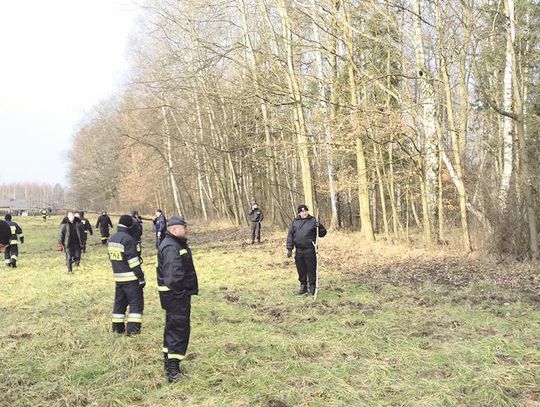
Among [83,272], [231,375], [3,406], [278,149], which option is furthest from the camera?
[278,149]

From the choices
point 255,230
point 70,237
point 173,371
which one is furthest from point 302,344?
point 255,230

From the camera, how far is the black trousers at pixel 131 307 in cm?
750

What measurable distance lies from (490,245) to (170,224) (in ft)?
31.6

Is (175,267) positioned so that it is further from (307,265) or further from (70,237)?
(70,237)

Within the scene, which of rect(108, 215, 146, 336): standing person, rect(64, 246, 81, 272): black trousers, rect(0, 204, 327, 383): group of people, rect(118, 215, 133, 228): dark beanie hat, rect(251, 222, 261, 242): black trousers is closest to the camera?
rect(0, 204, 327, 383): group of people

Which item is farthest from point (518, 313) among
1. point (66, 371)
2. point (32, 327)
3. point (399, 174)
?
point (399, 174)

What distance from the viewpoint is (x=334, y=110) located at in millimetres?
20109

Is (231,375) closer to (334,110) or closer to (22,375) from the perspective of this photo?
(22,375)

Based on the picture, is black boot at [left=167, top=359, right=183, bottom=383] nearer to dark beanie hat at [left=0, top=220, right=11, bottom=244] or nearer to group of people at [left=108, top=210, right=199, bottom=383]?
group of people at [left=108, top=210, right=199, bottom=383]

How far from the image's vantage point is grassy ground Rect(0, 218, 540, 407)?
5.10m

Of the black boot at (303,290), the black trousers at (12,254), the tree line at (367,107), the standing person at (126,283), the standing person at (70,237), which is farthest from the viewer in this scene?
the black trousers at (12,254)

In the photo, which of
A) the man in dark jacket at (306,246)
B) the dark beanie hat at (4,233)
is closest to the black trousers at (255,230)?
the man in dark jacket at (306,246)

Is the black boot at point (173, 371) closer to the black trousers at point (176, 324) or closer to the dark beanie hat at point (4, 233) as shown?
the black trousers at point (176, 324)

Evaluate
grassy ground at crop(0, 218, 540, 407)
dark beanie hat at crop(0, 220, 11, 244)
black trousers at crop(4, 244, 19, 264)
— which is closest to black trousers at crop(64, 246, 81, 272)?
black trousers at crop(4, 244, 19, 264)
